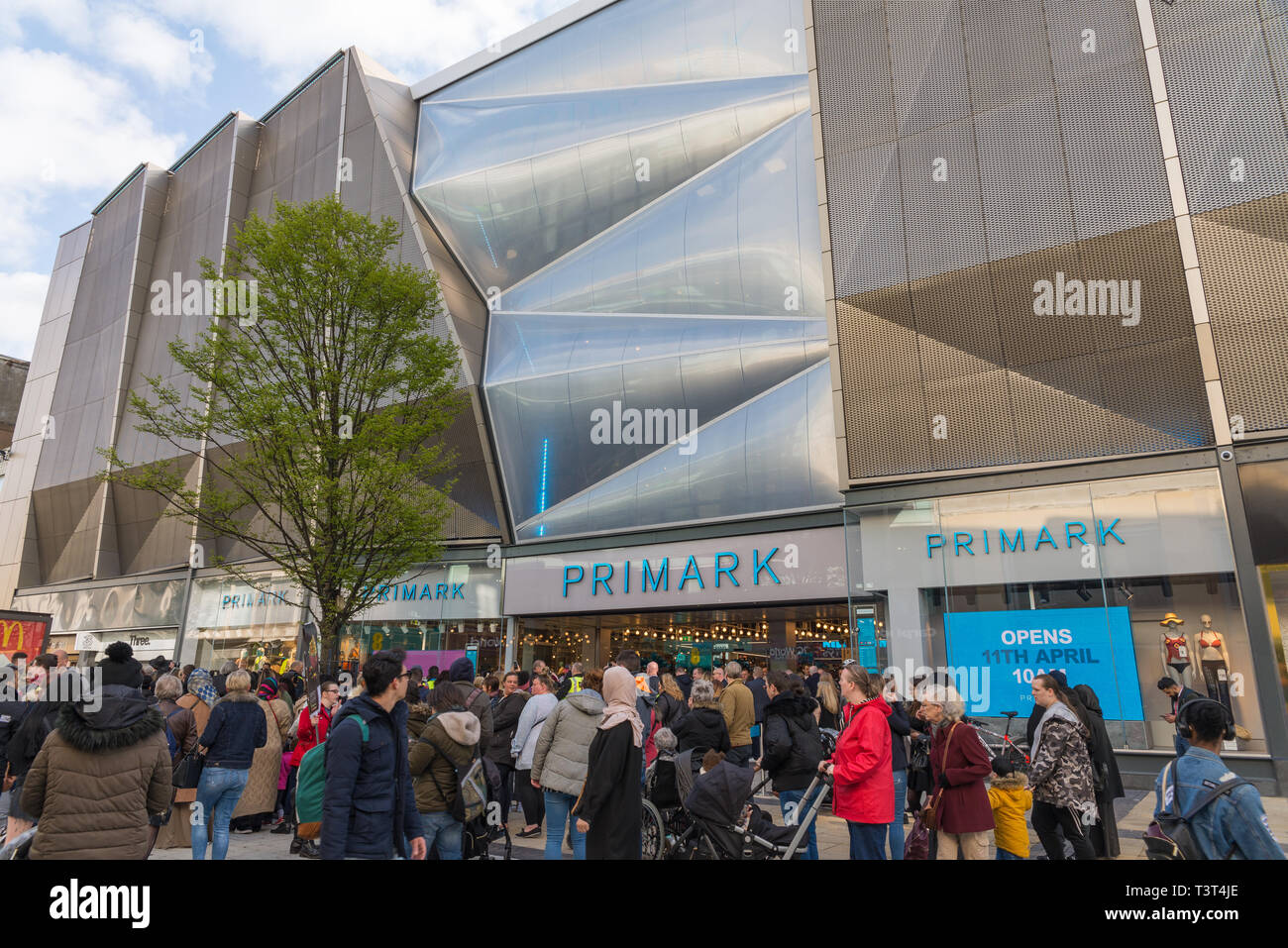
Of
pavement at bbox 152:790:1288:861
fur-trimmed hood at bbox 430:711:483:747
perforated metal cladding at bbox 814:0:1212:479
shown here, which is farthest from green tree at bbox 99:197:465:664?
fur-trimmed hood at bbox 430:711:483:747

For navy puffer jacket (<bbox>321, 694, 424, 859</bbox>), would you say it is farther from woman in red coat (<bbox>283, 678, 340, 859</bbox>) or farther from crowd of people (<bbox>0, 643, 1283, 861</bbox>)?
woman in red coat (<bbox>283, 678, 340, 859</bbox>)

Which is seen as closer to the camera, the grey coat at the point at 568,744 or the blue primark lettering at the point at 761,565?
the grey coat at the point at 568,744

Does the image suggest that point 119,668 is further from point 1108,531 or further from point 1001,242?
point 1001,242

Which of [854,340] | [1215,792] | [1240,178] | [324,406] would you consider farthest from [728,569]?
[1215,792]

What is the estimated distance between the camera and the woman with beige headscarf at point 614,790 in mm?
5461

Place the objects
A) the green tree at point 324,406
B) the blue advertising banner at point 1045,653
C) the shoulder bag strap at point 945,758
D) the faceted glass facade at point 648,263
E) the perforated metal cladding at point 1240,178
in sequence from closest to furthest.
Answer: the shoulder bag strap at point 945,758 < the perforated metal cladding at point 1240,178 < the blue advertising banner at point 1045,653 < the green tree at point 324,406 < the faceted glass facade at point 648,263

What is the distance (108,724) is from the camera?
4.41 m

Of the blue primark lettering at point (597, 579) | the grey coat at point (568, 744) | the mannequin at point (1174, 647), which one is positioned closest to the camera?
the grey coat at point (568, 744)

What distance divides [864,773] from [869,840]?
60 cm

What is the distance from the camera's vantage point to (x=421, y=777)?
606 cm

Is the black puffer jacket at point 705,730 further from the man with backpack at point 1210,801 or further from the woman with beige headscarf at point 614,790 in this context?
the man with backpack at point 1210,801

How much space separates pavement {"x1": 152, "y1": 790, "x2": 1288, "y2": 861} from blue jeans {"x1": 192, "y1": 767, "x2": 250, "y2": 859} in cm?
138

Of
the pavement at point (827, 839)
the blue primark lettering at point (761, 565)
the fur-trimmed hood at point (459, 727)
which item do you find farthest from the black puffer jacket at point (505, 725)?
the blue primark lettering at point (761, 565)
